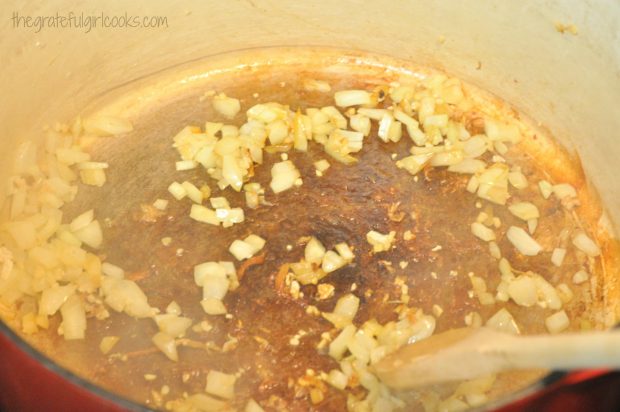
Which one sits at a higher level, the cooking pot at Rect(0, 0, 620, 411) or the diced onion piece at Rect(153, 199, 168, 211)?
the cooking pot at Rect(0, 0, 620, 411)

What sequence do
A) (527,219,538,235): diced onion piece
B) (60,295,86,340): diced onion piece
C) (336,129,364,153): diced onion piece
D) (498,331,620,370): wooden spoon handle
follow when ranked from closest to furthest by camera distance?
(498,331,620,370): wooden spoon handle < (60,295,86,340): diced onion piece < (527,219,538,235): diced onion piece < (336,129,364,153): diced onion piece

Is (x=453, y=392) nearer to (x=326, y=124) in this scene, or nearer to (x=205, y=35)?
(x=326, y=124)

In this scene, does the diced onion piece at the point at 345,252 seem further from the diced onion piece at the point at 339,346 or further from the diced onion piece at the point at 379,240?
the diced onion piece at the point at 339,346

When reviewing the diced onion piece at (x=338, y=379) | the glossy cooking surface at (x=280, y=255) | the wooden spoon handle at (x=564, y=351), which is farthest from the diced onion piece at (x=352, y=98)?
the wooden spoon handle at (x=564, y=351)

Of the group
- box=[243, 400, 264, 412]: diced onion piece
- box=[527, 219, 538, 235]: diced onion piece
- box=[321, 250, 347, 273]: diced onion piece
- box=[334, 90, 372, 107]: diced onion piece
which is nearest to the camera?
box=[243, 400, 264, 412]: diced onion piece

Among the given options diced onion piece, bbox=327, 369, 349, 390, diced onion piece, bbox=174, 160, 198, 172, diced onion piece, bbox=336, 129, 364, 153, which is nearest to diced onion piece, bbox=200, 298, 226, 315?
diced onion piece, bbox=327, 369, 349, 390

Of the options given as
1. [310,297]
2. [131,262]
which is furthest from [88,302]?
[310,297]

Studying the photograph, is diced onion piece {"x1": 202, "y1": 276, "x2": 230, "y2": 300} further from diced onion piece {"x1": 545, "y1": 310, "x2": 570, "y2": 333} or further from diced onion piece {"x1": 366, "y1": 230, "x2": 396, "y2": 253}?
diced onion piece {"x1": 545, "y1": 310, "x2": 570, "y2": 333}

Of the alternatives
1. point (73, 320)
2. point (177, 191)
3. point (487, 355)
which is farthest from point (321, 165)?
point (487, 355)
